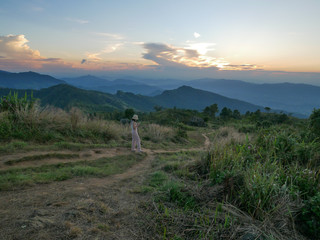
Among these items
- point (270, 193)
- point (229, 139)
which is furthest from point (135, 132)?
point (270, 193)

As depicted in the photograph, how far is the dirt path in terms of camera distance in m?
2.38

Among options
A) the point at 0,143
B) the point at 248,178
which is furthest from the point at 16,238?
the point at 0,143

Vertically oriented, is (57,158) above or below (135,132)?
below

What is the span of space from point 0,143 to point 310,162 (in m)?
9.18

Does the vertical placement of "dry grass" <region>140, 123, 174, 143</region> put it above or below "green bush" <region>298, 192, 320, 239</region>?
below

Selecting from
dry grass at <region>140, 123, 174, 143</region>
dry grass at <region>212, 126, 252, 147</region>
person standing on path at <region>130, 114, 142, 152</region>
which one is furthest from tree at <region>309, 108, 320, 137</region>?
dry grass at <region>140, 123, 174, 143</region>

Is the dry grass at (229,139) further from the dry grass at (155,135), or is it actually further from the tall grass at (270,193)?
the dry grass at (155,135)

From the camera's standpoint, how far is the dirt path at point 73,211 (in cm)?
238

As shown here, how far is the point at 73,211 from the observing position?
2.84 meters

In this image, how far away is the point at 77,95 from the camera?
539ft

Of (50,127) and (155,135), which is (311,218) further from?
(155,135)

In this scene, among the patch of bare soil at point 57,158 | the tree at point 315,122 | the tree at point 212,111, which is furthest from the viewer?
the tree at point 212,111

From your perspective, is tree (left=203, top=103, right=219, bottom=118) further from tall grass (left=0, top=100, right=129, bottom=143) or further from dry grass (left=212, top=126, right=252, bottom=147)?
tall grass (left=0, top=100, right=129, bottom=143)

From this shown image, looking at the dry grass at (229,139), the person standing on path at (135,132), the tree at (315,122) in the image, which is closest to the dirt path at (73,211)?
the dry grass at (229,139)
